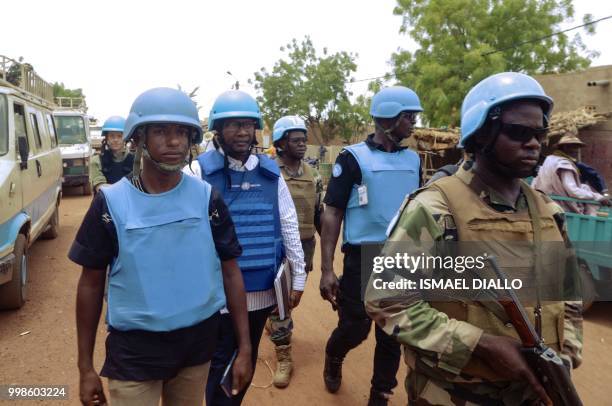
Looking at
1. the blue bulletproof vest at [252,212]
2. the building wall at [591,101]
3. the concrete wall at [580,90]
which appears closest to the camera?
the blue bulletproof vest at [252,212]

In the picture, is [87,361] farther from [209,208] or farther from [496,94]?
[496,94]

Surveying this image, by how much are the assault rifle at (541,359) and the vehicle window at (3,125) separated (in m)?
4.79

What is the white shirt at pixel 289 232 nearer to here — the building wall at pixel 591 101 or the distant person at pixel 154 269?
the distant person at pixel 154 269

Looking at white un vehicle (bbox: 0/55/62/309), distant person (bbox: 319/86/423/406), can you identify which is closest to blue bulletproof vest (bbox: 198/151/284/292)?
distant person (bbox: 319/86/423/406)

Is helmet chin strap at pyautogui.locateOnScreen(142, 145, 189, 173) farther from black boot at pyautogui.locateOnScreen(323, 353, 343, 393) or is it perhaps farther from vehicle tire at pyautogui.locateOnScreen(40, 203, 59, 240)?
vehicle tire at pyautogui.locateOnScreen(40, 203, 59, 240)

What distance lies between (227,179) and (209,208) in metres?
0.54

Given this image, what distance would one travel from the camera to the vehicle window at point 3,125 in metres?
4.45

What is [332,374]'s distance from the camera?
3158mm

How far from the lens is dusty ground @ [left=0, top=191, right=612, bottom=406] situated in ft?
10.4

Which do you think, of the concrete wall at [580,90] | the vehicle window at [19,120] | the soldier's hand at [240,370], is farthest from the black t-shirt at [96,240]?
the concrete wall at [580,90]

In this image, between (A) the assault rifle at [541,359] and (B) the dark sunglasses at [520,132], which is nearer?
(A) the assault rifle at [541,359]

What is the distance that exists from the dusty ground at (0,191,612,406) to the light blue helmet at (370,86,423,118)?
1.95m

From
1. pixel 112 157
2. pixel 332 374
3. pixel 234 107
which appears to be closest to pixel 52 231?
pixel 112 157

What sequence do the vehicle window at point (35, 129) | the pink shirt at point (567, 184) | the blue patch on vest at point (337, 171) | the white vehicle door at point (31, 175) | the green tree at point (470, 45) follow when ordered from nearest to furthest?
the blue patch on vest at point (337, 171)
the white vehicle door at point (31, 175)
the pink shirt at point (567, 184)
the vehicle window at point (35, 129)
the green tree at point (470, 45)
